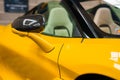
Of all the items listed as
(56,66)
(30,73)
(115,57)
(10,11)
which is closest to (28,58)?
(30,73)

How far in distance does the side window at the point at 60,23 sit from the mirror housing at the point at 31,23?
23cm

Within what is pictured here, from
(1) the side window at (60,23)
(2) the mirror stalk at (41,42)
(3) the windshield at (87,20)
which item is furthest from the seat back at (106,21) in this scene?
(2) the mirror stalk at (41,42)

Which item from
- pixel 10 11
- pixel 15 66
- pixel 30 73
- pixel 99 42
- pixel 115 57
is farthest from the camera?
pixel 10 11

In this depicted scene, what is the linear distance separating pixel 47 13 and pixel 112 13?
61cm

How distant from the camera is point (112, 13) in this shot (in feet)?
11.0

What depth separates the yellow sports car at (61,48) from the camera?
9.04 ft

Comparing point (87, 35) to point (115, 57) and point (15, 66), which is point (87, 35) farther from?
point (15, 66)

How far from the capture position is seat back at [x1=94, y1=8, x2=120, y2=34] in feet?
10.3

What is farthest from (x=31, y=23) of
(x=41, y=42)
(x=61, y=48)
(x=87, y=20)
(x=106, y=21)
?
(x=106, y=21)

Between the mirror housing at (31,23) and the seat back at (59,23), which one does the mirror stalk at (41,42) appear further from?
the seat back at (59,23)

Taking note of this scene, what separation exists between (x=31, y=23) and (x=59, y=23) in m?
0.48

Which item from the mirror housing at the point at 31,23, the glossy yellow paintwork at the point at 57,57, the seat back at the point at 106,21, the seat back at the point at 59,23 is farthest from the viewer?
the seat back at the point at 59,23

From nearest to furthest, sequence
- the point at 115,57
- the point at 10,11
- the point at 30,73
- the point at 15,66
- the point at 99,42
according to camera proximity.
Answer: the point at 115,57, the point at 99,42, the point at 30,73, the point at 15,66, the point at 10,11

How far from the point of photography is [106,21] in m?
3.33
